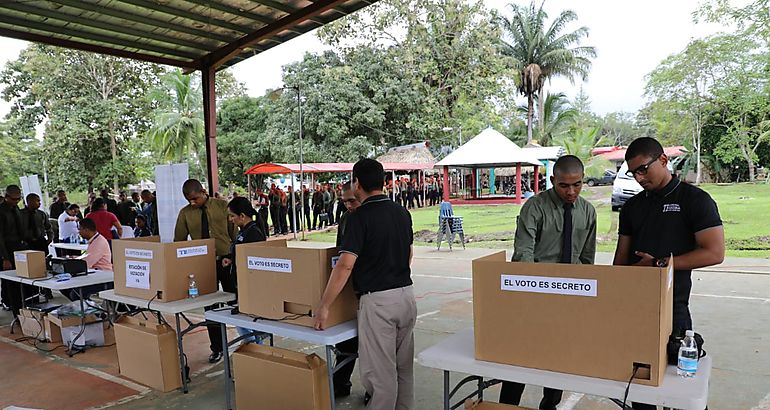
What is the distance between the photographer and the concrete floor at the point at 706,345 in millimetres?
3420

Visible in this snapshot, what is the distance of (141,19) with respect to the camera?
20.2 ft

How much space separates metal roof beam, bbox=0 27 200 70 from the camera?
20.1 ft

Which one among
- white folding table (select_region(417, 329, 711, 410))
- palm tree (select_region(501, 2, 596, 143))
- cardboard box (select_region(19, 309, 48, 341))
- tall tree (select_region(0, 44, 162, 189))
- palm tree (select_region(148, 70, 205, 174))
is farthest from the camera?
palm tree (select_region(501, 2, 596, 143))

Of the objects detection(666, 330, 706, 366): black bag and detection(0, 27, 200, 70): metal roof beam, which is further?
detection(0, 27, 200, 70): metal roof beam

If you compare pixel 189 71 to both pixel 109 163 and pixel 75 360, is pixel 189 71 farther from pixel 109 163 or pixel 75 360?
pixel 109 163

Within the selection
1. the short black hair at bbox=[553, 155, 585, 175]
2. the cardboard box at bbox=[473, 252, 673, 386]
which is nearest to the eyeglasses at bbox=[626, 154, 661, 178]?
the short black hair at bbox=[553, 155, 585, 175]

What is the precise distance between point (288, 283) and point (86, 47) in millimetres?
5800

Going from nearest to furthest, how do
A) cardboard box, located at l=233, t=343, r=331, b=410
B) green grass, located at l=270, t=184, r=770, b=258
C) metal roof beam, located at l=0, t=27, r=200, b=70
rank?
cardboard box, located at l=233, t=343, r=331, b=410
metal roof beam, located at l=0, t=27, r=200, b=70
green grass, located at l=270, t=184, r=770, b=258

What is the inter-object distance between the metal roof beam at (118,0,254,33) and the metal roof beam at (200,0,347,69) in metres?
0.18

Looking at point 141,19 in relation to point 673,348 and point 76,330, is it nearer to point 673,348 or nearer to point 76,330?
point 76,330

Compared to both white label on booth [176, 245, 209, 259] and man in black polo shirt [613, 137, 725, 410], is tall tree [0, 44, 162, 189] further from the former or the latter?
man in black polo shirt [613, 137, 725, 410]

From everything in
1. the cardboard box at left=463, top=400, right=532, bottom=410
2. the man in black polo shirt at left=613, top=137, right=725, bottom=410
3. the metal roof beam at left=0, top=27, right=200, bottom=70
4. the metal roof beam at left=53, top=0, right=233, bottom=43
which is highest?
the metal roof beam at left=53, top=0, right=233, bottom=43

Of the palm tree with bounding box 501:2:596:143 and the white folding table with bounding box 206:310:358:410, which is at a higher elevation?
the palm tree with bounding box 501:2:596:143

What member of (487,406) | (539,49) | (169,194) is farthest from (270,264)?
(539,49)
